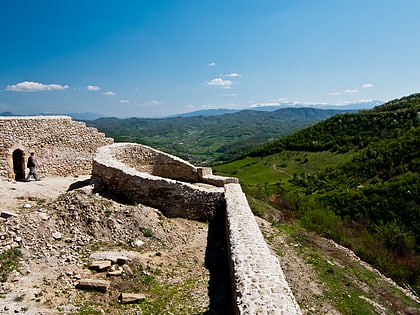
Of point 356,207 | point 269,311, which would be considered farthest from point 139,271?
point 356,207

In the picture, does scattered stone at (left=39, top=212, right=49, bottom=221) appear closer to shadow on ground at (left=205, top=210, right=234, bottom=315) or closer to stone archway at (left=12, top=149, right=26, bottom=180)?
shadow on ground at (left=205, top=210, right=234, bottom=315)

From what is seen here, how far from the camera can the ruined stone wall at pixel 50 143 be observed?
51.4 feet

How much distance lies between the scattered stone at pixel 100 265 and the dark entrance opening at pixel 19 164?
371 inches

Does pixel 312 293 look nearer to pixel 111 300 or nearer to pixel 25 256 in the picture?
pixel 111 300

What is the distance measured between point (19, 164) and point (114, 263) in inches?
393

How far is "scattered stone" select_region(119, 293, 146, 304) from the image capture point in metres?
8.17

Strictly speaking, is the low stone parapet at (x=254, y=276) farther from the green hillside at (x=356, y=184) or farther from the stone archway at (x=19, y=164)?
the stone archway at (x=19, y=164)

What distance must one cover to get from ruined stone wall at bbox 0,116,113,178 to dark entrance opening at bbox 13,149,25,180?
0.17m

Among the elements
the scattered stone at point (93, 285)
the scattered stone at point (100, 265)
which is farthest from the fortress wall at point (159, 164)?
the scattered stone at point (93, 285)

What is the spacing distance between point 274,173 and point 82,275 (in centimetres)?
5761

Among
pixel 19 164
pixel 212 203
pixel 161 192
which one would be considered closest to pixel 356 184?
pixel 212 203

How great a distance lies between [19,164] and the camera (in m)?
16.5

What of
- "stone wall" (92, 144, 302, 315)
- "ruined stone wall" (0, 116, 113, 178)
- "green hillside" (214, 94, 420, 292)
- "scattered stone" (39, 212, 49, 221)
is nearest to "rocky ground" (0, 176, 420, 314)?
"scattered stone" (39, 212, 49, 221)

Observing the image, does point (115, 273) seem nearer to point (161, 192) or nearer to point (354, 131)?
point (161, 192)
